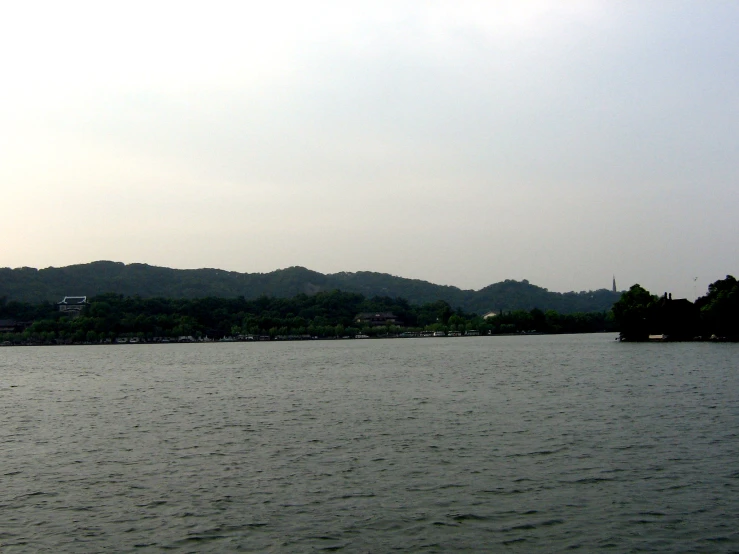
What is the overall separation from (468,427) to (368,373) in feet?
131

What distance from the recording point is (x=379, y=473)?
2275cm

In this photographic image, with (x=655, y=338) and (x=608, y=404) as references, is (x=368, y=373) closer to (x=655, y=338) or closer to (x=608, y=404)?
(x=608, y=404)

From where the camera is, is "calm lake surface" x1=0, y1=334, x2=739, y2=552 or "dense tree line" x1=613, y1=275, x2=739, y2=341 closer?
"calm lake surface" x1=0, y1=334, x2=739, y2=552

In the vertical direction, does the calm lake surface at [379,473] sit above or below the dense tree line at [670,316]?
below

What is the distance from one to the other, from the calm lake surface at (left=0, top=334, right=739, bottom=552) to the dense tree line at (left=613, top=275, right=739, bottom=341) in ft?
303

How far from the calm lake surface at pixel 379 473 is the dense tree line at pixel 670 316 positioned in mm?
92439

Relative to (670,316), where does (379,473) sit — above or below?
below

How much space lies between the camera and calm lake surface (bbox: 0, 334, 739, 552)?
54.3 ft

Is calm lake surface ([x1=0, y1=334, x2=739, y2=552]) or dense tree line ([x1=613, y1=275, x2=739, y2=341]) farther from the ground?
dense tree line ([x1=613, y1=275, x2=739, y2=341])

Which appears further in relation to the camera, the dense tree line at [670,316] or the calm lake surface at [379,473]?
the dense tree line at [670,316]

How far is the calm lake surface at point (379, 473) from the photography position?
54.3ft

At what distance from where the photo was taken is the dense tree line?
130 m

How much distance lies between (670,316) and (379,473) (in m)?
130

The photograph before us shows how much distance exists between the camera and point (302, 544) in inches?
631
